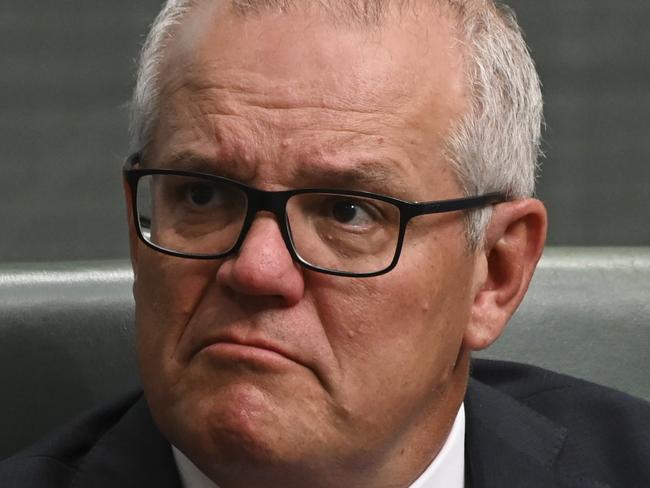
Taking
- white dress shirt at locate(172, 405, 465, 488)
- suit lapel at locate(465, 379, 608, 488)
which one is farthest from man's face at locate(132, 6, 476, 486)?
A: suit lapel at locate(465, 379, 608, 488)

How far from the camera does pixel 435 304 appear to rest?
1.69m

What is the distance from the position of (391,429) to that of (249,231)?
11.7 inches

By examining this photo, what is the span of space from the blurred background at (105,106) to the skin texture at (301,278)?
4.70 ft

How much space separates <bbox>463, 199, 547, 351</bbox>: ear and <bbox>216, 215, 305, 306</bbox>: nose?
0.33 m

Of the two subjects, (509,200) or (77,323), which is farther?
(77,323)

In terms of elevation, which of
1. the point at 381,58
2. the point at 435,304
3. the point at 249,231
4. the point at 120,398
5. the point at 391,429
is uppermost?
the point at 381,58

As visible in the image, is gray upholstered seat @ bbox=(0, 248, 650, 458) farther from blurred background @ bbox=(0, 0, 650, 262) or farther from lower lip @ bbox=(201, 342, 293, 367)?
blurred background @ bbox=(0, 0, 650, 262)

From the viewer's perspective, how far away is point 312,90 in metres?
1.62

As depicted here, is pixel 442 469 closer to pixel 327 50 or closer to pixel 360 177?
pixel 360 177

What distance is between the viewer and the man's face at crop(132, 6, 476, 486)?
1.57 meters

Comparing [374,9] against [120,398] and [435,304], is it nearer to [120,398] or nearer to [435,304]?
[435,304]

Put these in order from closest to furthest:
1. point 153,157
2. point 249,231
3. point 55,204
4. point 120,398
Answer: point 249,231 → point 153,157 → point 120,398 → point 55,204

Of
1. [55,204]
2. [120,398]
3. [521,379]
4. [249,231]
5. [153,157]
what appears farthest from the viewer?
[55,204]

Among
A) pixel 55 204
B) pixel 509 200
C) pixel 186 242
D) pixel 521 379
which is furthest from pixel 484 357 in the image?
pixel 55 204
